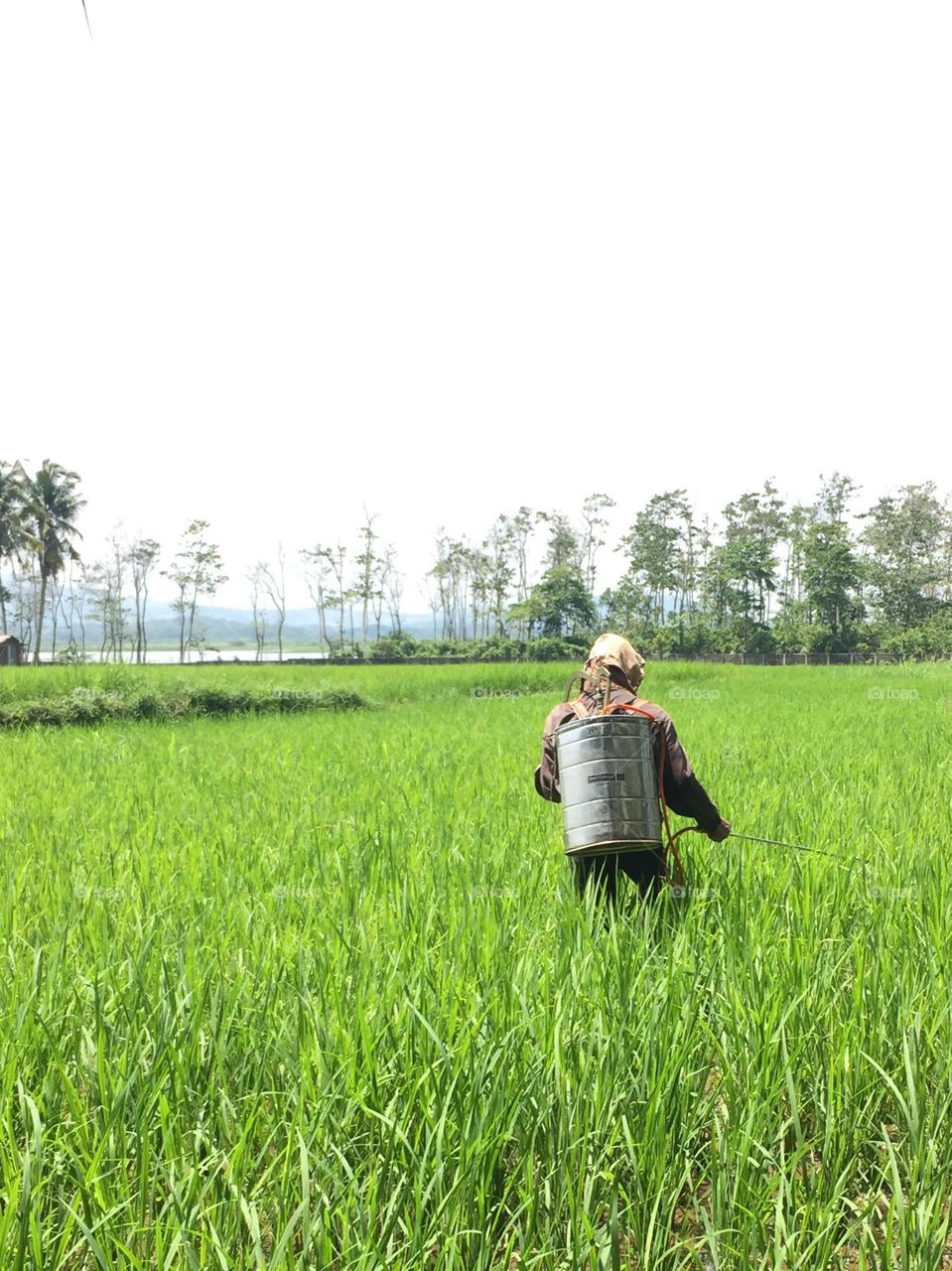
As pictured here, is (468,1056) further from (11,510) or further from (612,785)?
(11,510)

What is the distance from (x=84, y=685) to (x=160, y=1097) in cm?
1070

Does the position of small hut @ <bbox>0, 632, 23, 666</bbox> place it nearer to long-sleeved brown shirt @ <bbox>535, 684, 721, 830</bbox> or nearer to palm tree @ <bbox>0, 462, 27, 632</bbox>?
palm tree @ <bbox>0, 462, 27, 632</bbox>

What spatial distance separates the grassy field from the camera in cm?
139

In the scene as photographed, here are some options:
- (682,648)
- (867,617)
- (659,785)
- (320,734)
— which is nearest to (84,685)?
(320,734)

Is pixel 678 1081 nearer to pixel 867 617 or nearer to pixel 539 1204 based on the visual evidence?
pixel 539 1204

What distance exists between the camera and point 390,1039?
5.90 feet

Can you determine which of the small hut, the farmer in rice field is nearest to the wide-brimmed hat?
the farmer in rice field

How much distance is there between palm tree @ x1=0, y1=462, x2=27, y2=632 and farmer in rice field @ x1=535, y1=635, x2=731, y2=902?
43.2m

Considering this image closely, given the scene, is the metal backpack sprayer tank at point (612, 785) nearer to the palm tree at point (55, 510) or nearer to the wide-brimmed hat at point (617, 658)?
the wide-brimmed hat at point (617, 658)

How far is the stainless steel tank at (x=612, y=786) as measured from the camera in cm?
240

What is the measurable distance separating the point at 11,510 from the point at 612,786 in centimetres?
4538

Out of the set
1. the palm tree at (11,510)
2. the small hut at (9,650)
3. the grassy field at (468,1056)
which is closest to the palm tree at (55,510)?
the palm tree at (11,510)

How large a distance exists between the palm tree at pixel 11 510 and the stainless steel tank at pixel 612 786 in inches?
1712

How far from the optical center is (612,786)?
94.6 inches
